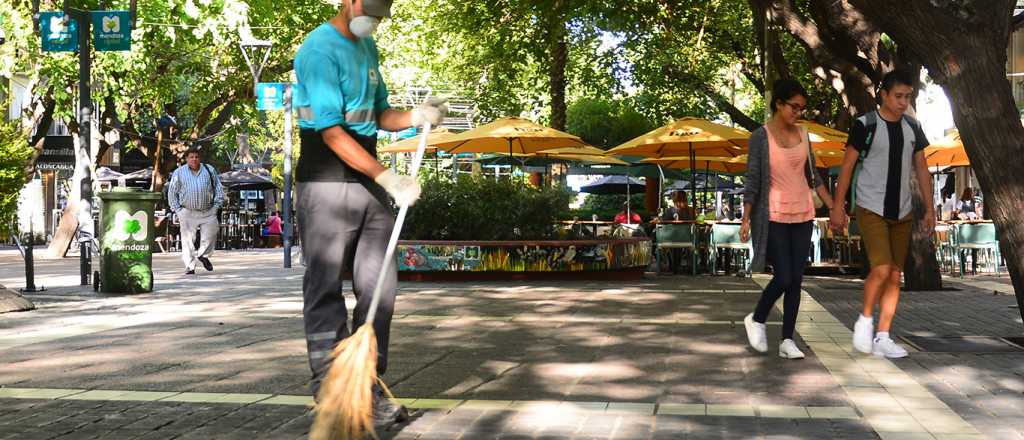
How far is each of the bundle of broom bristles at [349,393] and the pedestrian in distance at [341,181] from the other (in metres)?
0.26

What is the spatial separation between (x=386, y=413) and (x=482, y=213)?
37.8 ft

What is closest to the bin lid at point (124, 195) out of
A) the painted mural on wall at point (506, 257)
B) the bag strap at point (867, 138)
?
the painted mural on wall at point (506, 257)

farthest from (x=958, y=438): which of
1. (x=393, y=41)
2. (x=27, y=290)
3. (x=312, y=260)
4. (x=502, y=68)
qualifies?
(x=393, y=41)

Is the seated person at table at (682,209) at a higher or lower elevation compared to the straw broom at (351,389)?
higher

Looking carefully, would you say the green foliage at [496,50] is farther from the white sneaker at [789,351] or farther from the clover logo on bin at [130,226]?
the white sneaker at [789,351]

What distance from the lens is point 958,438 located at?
5.07 meters

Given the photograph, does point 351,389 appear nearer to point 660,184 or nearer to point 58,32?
point 58,32

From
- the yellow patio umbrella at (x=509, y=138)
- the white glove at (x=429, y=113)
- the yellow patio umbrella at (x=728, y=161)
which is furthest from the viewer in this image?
the yellow patio umbrella at (x=728, y=161)

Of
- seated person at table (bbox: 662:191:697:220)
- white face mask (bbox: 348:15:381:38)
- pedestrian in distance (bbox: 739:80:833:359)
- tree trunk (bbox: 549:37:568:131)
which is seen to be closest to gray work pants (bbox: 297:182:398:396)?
white face mask (bbox: 348:15:381:38)

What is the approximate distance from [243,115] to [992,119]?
97.5ft

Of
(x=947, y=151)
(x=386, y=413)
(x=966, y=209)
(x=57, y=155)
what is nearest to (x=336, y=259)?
(x=386, y=413)

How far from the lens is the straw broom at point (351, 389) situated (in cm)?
466

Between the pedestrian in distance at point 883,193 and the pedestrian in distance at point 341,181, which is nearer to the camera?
the pedestrian in distance at point 341,181

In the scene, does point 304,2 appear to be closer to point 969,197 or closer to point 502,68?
point 502,68
